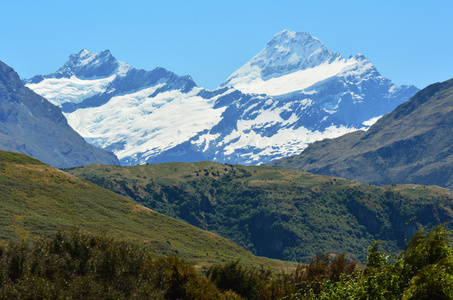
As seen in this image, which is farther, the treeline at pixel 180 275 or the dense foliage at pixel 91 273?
the dense foliage at pixel 91 273

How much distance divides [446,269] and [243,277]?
138ft

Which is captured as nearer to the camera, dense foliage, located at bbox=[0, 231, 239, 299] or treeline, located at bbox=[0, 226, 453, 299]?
treeline, located at bbox=[0, 226, 453, 299]

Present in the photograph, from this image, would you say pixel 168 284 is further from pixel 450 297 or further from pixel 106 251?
pixel 450 297

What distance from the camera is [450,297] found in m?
35.0

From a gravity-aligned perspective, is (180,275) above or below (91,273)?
below

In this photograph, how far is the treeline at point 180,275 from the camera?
129ft

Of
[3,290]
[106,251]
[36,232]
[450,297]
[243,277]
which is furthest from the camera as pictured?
[36,232]

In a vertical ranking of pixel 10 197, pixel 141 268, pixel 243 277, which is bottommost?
pixel 243 277

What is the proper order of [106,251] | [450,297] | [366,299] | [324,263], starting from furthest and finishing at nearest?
[324,263] → [106,251] → [366,299] → [450,297]

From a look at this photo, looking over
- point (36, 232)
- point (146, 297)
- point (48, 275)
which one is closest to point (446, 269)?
point (146, 297)

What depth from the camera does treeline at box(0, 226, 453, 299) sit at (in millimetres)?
39281

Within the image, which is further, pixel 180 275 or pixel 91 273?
pixel 180 275

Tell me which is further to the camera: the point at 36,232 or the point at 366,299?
the point at 36,232

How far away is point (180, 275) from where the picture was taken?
6600 cm
